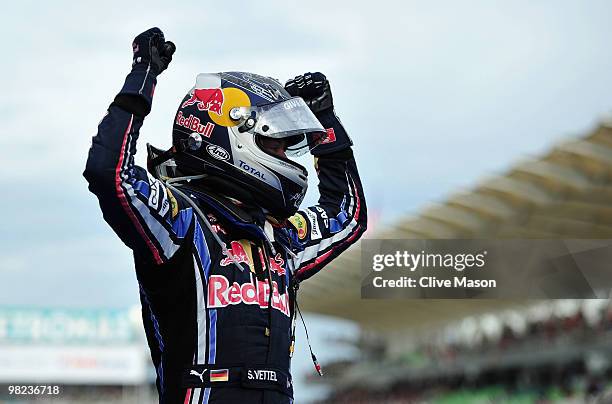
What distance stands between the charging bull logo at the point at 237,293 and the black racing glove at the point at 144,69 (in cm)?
65

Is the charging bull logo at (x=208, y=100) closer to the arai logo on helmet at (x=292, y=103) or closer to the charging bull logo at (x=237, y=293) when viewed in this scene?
the arai logo on helmet at (x=292, y=103)

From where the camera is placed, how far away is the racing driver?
131 inches

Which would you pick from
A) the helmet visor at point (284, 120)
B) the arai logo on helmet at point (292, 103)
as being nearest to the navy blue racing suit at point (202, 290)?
the helmet visor at point (284, 120)

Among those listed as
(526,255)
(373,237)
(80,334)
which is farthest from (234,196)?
(80,334)

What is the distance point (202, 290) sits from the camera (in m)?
3.55

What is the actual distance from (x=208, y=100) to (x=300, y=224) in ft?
2.33

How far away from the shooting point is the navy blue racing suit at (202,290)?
3.35m

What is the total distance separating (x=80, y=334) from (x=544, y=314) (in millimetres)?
14898

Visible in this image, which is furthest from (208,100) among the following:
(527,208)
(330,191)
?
(527,208)

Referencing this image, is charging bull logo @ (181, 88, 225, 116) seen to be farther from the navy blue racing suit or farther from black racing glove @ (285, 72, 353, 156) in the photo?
black racing glove @ (285, 72, 353, 156)

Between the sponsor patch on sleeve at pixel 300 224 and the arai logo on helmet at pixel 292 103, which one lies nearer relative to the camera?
the arai logo on helmet at pixel 292 103

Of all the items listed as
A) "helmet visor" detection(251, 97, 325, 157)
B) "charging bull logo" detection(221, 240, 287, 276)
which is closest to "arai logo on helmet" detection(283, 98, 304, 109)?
"helmet visor" detection(251, 97, 325, 157)

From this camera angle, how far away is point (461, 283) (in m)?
19.8

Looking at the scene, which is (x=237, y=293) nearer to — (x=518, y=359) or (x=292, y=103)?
(x=292, y=103)
